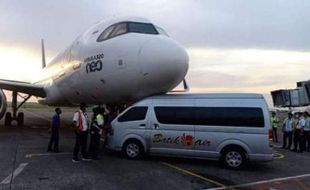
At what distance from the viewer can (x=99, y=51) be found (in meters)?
15.0

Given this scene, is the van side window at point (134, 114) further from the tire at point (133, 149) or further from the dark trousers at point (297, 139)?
the dark trousers at point (297, 139)

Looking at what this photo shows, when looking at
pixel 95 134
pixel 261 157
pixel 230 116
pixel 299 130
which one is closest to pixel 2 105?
pixel 95 134

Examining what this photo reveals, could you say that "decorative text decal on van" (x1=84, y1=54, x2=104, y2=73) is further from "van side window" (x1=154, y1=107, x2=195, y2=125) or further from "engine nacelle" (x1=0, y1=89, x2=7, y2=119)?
"engine nacelle" (x1=0, y1=89, x2=7, y2=119)

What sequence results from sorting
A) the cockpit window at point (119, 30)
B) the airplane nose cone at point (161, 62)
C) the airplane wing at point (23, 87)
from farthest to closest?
1. the airplane wing at point (23, 87)
2. the cockpit window at point (119, 30)
3. the airplane nose cone at point (161, 62)

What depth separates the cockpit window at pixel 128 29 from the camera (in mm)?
14609

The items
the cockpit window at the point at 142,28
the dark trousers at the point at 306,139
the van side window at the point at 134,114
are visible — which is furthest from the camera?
the dark trousers at the point at 306,139

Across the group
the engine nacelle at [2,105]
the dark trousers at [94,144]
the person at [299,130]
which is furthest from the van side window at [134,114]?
the engine nacelle at [2,105]

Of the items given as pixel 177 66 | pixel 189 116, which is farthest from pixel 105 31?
pixel 189 116

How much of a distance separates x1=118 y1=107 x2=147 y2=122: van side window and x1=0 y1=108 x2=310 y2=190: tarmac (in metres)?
1.20

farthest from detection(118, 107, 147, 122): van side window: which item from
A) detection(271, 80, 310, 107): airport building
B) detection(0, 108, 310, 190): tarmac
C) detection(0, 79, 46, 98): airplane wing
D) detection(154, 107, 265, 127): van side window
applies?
detection(271, 80, 310, 107): airport building

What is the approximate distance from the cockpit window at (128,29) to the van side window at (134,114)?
2.59 m

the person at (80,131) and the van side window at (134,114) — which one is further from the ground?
the van side window at (134,114)

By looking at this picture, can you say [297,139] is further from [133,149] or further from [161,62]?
[161,62]

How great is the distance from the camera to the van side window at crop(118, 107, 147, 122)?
537 inches
